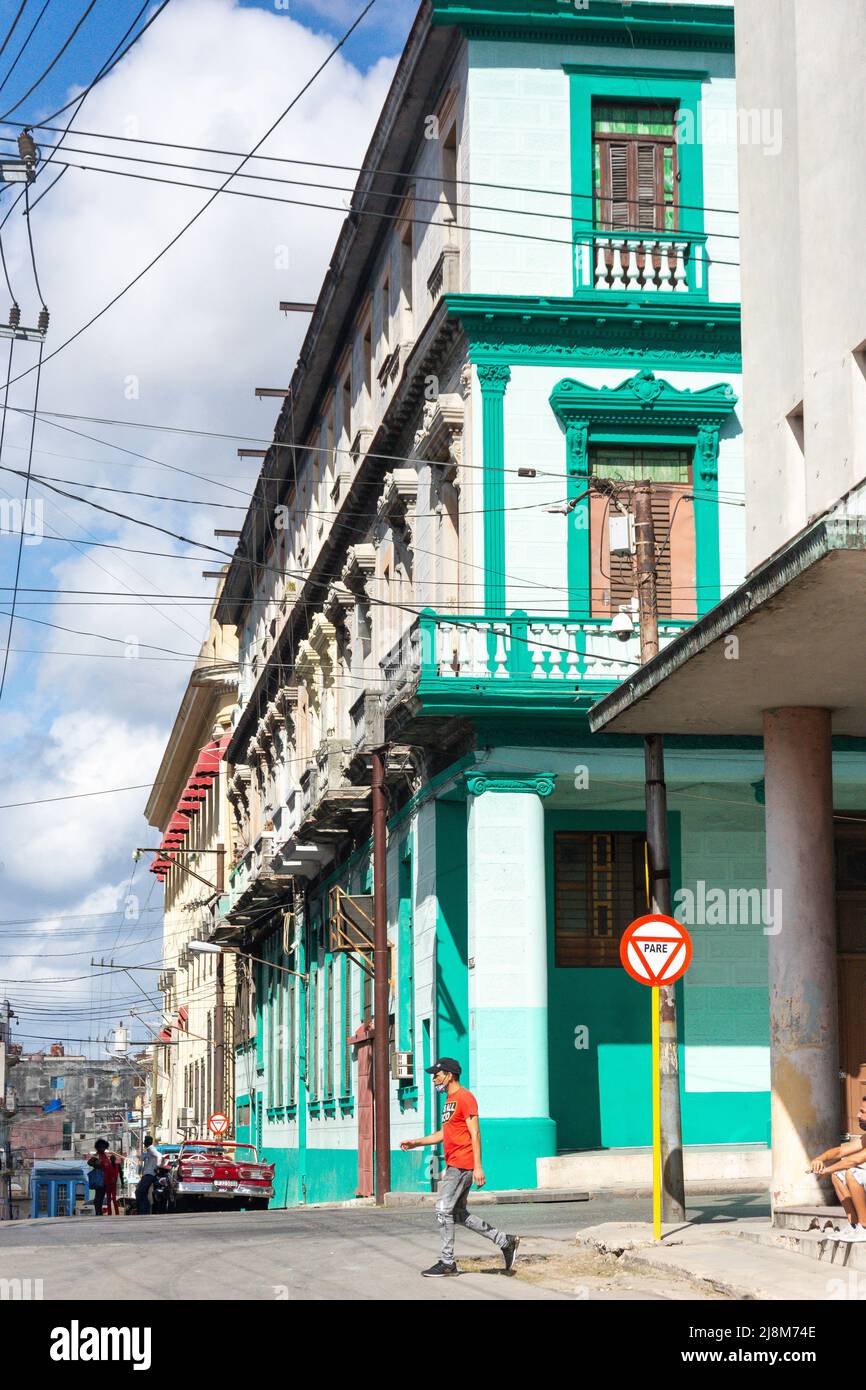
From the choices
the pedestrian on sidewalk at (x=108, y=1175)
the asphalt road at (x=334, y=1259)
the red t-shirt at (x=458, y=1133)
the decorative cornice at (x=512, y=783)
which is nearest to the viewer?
the asphalt road at (x=334, y=1259)

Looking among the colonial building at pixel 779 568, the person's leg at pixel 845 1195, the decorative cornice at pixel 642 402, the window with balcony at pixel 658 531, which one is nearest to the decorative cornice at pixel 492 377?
the decorative cornice at pixel 642 402

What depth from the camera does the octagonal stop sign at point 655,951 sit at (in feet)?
56.3

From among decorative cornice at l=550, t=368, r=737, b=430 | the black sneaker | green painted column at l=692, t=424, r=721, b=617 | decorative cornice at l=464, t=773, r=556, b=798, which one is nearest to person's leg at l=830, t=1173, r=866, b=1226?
the black sneaker

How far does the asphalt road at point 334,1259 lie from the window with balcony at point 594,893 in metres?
4.38

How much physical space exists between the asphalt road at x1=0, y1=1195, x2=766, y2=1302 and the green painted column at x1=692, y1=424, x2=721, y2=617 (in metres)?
8.55

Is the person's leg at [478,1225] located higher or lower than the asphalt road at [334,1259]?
higher

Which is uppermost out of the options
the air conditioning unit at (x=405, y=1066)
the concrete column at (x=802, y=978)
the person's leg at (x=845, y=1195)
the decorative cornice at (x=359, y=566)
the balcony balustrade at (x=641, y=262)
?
the balcony balustrade at (x=641, y=262)

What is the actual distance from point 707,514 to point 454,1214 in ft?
50.0

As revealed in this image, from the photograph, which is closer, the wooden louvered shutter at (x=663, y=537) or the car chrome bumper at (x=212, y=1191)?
the wooden louvered shutter at (x=663, y=537)

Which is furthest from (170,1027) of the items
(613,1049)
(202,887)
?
(613,1049)

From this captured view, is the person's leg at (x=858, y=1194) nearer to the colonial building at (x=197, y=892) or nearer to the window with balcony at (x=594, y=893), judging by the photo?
the window with balcony at (x=594, y=893)

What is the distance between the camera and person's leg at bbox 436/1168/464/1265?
15.0 metres

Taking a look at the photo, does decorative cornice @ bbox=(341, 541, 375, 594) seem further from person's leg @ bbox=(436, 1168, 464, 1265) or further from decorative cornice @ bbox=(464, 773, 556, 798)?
person's leg @ bbox=(436, 1168, 464, 1265)
